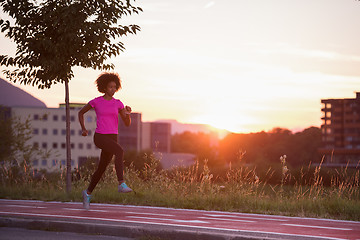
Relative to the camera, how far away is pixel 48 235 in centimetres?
672

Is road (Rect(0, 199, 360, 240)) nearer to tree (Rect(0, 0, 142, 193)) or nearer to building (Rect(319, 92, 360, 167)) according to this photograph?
tree (Rect(0, 0, 142, 193))

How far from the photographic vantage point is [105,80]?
8836mm

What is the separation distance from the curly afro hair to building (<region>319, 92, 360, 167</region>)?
471 feet

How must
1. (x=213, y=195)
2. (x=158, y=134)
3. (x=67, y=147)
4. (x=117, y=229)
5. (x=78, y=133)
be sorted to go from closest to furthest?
1. (x=117, y=229)
2. (x=213, y=195)
3. (x=67, y=147)
4. (x=158, y=134)
5. (x=78, y=133)

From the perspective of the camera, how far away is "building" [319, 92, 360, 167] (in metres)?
149

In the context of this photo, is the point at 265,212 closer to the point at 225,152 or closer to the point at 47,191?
the point at 47,191

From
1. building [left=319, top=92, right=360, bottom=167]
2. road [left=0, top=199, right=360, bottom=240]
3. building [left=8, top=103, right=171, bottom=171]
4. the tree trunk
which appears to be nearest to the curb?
road [left=0, top=199, right=360, bottom=240]

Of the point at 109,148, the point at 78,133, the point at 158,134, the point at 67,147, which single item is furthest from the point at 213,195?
the point at 78,133

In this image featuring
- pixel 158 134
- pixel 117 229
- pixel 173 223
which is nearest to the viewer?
pixel 117 229

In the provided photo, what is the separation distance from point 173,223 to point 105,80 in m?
2.91

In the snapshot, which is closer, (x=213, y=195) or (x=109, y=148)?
(x=109, y=148)

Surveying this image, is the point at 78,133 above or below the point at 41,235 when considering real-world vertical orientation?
above

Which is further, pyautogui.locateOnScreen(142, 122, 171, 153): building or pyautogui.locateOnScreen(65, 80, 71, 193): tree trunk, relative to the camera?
pyautogui.locateOnScreen(142, 122, 171, 153): building

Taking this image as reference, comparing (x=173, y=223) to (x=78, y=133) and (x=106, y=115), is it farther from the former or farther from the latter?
(x=78, y=133)
